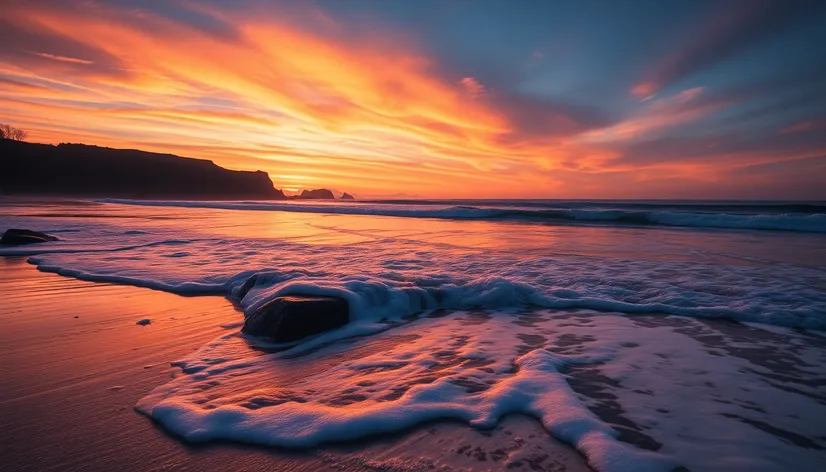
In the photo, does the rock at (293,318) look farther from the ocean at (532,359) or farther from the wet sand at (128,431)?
the wet sand at (128,431)

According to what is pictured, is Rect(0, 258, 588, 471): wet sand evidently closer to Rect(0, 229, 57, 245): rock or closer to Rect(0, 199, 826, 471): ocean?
Rect(0, 199, 826, 471): ocean

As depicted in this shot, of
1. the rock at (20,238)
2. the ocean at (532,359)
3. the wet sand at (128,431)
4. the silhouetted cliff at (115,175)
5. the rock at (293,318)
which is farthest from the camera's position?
the silhouetted cliff at (115,175)

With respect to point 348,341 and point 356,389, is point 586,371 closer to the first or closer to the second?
point 356,389

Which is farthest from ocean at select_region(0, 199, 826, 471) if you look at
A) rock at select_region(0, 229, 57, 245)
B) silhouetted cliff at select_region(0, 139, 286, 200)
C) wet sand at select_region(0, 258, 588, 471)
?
silhouetted cliff at select_region(0, 139, 286, 200)

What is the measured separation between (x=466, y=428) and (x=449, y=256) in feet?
20.4

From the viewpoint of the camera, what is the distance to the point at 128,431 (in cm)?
227

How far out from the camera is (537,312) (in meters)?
4.97

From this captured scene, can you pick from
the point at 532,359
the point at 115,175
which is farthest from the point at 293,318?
the point at 115,175

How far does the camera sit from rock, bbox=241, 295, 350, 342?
3.86 m

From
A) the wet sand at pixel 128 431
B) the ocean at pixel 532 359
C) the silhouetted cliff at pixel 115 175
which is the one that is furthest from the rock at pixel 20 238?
the silhouetted cliff at pixel 115 175

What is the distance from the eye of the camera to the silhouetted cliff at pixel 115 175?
233 ft

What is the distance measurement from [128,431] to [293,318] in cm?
174

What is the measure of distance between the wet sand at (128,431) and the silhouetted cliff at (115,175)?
76781mm

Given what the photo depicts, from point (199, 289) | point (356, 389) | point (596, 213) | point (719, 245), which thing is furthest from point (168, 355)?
point (596, 213)
